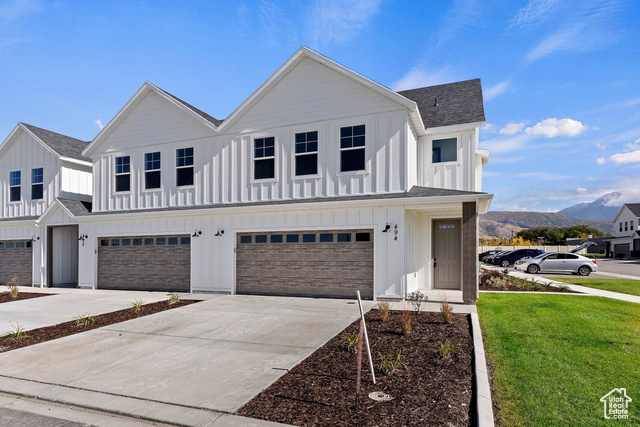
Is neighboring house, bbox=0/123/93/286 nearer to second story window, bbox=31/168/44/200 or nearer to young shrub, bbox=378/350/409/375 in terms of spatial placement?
second story window, bbox=31/168/44/200

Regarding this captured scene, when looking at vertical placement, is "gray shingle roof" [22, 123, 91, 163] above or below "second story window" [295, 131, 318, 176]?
above

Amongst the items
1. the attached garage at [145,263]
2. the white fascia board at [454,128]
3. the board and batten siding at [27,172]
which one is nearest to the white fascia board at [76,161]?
the board and batten siding at [27,172]

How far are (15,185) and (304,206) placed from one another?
55.5 ft

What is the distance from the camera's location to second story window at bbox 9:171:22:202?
790 inches

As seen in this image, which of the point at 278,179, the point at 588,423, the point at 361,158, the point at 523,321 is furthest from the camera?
the point at 278,179

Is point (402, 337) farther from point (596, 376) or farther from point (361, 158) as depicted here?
point (361, 158)

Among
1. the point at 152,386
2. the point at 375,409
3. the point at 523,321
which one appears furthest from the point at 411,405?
the point at 523,321

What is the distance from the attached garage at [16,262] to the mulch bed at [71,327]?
1117 centimetres

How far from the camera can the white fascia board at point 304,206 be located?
1171 cm

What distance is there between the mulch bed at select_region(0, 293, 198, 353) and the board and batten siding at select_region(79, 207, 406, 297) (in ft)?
9.07

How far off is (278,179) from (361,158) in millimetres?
3181

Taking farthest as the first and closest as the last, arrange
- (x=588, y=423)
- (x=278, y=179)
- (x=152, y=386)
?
(x=278, y=179), (x=152, y=386), (x=588, y=423)

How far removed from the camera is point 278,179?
46.8ft

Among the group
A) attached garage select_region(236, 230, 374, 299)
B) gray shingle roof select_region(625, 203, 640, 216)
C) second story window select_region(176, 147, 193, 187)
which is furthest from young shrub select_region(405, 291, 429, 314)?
gray shingle roof select_region(625, 203, 640, 216)
